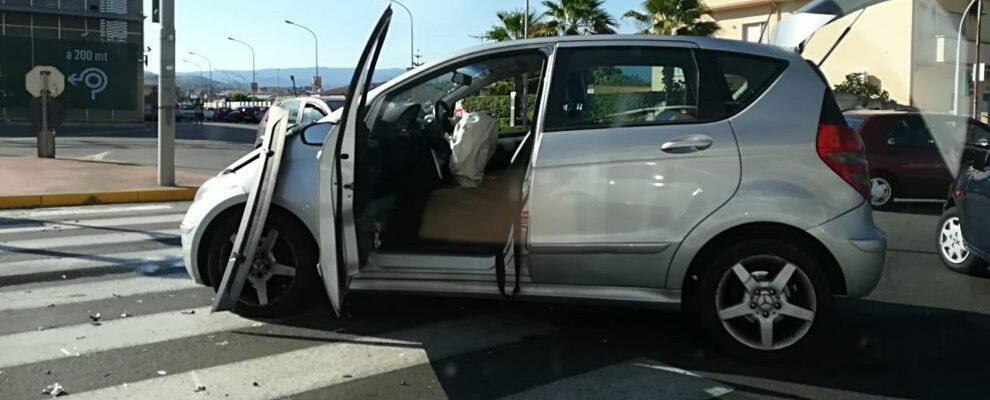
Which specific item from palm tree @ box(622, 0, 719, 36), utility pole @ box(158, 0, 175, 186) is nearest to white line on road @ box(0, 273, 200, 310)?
utility pole @ box(158, 0, 175, 186)

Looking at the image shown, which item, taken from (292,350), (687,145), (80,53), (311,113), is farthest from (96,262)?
(80,53)

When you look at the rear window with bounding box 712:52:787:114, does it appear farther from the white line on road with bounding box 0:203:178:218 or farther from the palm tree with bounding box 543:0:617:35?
the palm tree with bounding box 543:0:617:35

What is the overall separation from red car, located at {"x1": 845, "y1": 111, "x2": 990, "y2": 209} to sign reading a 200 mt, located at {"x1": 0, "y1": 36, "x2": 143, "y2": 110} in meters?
44.8

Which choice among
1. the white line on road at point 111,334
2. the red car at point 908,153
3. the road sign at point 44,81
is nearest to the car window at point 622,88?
the white line on road at point 111,334

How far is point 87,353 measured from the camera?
4.44 meters

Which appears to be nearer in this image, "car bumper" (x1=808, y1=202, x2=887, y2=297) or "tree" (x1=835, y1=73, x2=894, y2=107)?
"car bumper" (x1=808, y1=202, x2=887, y2=297)

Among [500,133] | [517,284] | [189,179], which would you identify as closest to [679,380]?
[517,284]

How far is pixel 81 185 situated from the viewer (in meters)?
12.5

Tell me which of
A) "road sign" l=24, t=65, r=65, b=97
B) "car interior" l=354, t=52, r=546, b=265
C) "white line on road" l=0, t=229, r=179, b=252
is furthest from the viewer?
"road sign" l=24, t=65, r=65, b=97

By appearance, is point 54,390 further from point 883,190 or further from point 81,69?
point 81,69

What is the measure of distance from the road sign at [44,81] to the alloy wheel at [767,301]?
1636 cm

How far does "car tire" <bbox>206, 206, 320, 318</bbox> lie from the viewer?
188 inches

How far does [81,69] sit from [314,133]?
157ft

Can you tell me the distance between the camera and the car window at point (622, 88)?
447 centimetres
